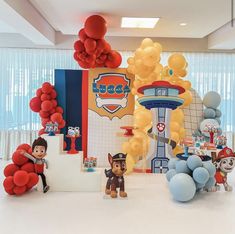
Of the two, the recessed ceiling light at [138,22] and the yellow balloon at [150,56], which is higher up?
the recessed ceiling light at [138,22]

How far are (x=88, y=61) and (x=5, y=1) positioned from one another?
1542 millimetres

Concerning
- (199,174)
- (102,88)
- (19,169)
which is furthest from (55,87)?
(199,174)

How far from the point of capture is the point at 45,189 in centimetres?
307

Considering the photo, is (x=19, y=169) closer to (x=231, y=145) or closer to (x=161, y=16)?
(x=161, y=16)

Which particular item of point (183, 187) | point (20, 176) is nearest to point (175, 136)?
point (183, 187)

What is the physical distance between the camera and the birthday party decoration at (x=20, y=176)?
9.44 ft

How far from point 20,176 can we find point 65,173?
51cm

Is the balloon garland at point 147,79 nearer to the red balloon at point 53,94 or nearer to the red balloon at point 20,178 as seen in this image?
the red balloon at point 53,94

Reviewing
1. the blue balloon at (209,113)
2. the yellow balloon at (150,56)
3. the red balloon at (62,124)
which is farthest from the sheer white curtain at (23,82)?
the yellow balloon at (150,56)

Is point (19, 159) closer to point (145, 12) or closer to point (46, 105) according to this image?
point (46, 105)

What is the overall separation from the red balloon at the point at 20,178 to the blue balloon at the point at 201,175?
1833mm

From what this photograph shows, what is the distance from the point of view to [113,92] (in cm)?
484

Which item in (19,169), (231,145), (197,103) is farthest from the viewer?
(231,145)

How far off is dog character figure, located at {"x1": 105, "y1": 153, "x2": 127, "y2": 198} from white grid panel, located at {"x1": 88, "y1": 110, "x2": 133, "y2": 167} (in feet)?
6.16
